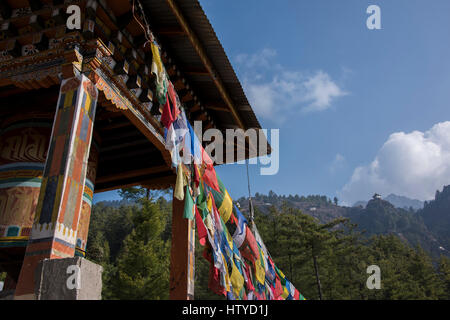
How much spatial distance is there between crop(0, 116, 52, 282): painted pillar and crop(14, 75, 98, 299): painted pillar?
74.4 inches

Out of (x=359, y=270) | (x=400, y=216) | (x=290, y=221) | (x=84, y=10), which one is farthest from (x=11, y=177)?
(x=400, y=216)

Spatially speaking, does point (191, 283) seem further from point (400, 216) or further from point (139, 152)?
point (400, 216)

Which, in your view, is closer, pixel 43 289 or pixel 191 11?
pixel 43 289

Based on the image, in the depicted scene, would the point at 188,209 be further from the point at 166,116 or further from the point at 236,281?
the point at 236,281

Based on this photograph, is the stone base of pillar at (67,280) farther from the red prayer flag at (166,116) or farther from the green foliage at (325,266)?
the green foliage at (325,266)

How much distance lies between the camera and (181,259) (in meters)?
6.64

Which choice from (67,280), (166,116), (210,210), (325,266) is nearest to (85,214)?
(210,210)

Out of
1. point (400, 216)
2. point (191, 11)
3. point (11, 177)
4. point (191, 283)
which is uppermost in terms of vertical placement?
point (400, 216)

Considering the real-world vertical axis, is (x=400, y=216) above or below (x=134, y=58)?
above

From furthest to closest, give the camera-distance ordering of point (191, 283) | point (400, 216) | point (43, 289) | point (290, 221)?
point (400, 216)
point (290, 221)
point (191, 283)
point (43, 289)

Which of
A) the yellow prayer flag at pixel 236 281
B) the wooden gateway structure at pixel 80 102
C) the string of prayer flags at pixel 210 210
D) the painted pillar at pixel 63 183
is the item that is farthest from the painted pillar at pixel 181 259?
the painted pillar at pixel 63 183

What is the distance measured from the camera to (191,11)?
5703mm

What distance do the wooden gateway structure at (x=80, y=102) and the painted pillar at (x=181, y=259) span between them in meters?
0.02
